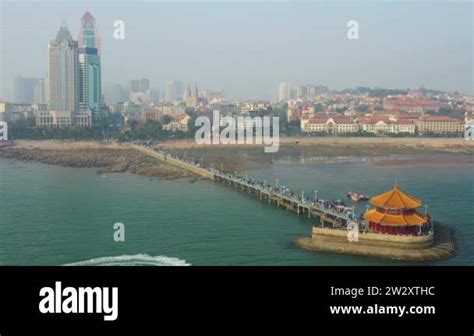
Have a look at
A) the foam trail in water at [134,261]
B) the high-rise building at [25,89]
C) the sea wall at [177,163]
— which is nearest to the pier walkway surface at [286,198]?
the sea wall at [177,163]

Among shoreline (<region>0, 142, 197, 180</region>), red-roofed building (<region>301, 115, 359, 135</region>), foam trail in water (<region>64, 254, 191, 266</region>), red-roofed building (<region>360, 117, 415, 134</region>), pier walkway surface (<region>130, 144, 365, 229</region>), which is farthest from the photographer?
red-roofed building (<region>301, 115, 359, 135</region>)

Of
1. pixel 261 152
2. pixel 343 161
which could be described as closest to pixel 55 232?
pixel 343 161

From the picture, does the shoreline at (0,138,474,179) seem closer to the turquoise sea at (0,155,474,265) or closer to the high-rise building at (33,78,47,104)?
the turquoise sea at (0,155,474,265)

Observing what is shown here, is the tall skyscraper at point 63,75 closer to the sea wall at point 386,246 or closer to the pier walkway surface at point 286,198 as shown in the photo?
the pier walkway surface at point 286,198

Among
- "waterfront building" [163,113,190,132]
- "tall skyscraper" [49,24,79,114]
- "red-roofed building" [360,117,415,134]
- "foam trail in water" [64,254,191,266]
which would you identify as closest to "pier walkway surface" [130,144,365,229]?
"foam trail in water" [64,254,191,266]

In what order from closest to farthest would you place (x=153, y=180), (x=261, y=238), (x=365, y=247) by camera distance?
(x=365, y=247) < (x=261, y=238) < (x=153, y=180)
